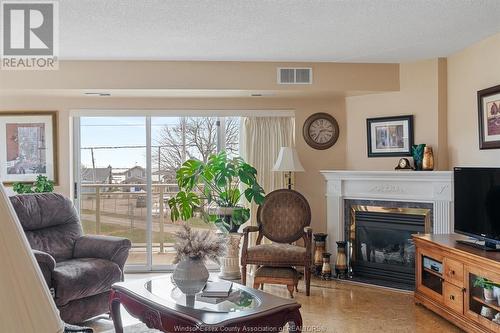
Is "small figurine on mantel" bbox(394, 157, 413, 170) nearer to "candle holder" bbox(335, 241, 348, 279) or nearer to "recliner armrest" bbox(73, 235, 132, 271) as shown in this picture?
"candle holder" bbox(335, 241, 348, 279)

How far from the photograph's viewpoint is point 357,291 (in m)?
4.77

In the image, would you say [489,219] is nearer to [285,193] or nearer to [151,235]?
[285,193]

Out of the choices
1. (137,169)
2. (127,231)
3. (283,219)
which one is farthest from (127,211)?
(283,219)

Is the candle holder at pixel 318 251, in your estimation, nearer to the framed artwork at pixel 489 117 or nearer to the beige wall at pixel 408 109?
the beige wall at pixel 408 109

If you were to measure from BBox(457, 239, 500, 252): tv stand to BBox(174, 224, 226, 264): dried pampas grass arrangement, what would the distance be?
2.10 m

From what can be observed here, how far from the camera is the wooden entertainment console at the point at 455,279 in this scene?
10.7 ft

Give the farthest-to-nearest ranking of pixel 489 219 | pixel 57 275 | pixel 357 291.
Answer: pixel 357 291 → pixel 489 219 → pixel 57 275

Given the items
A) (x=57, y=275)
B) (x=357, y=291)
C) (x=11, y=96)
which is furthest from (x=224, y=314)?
(x=11, y=96)

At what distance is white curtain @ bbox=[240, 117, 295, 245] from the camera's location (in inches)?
222

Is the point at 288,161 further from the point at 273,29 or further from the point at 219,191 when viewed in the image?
the point at 273,29

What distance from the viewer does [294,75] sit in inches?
199

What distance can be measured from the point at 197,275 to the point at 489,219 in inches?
92.4

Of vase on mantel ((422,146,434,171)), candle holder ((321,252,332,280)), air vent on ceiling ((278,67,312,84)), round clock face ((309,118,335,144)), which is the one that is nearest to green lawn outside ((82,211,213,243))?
candle holder ((321,252,332,280))

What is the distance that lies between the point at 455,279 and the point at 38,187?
4391mm
